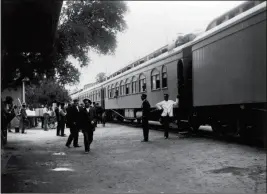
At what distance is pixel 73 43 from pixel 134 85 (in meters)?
9.27

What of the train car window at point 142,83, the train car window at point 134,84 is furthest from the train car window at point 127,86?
the train car window at point 142,83

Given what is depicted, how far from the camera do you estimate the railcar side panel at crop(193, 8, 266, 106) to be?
888 centimetres

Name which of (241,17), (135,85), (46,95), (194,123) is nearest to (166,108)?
(194,123)

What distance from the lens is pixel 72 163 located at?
930 cm

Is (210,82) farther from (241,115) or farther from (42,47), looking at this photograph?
(42,47)

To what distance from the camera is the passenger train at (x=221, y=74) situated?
9.10 metres

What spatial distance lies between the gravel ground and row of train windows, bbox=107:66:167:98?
573 centimetres

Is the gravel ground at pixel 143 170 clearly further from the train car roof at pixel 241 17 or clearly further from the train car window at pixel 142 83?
the train car window at pixel 142 83

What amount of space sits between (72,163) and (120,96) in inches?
A: 625

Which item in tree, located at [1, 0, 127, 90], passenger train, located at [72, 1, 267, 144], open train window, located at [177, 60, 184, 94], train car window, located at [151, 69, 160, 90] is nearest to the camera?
tree, located at [1, 0, 127, 90]

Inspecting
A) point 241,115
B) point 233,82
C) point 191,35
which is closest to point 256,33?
point 233,82

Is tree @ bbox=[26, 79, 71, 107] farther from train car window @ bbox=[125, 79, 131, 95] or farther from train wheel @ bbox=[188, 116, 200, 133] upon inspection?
train wheel @ bbox=[188, 116, 200, 133]

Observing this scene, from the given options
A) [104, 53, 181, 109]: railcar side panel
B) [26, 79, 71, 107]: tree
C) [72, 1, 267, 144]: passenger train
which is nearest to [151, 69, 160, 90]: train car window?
[72, 1, 267, 144]: passenger train

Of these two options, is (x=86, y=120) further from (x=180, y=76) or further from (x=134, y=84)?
(x=134, y=84)
